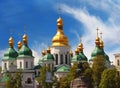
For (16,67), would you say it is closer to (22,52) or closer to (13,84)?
(22,52)

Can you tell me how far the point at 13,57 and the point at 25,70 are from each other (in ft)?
15.1

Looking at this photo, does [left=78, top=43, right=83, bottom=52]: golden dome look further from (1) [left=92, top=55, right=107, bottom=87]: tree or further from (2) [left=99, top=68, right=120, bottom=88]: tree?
(2) [left=99, top=68, right=120, bottom=88]: tree

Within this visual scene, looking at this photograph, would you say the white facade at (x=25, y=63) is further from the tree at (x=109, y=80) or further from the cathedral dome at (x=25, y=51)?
the tree at (x=109, y=80)

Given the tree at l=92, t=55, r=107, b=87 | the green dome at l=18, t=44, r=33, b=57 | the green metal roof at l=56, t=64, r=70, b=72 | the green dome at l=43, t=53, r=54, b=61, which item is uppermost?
the green dome at l=18, t=44, r=33, b=57

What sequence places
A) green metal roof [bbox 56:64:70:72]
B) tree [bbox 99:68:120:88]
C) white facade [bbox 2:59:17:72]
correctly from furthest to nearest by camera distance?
white facade [bbox 2:59:17:72] < green metal roof [bbox 56:64:70:72] < tree [bbox 99:68:120:88]

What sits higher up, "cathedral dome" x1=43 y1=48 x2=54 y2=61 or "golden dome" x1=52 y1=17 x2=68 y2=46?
"golden dome" x1=52 y1=17 x2=68 y2=46

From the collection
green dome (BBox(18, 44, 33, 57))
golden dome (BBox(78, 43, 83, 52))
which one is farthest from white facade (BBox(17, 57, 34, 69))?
golden dome (BBox(78, 43, 83, 52))

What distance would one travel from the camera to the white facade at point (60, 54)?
88.6 meters

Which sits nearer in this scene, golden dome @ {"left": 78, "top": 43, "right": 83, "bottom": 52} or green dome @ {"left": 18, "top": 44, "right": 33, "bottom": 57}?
green dome @ {"left": 18, "top": 44, "right": 33, "bottom": 57}

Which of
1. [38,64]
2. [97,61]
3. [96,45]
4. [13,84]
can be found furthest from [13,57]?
[97,61]

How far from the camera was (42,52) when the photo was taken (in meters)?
93.3

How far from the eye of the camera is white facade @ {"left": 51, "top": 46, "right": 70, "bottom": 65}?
88.6m

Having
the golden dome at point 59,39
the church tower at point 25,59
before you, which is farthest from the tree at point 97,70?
the golden dome at point 59,39

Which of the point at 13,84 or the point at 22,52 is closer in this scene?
the point at 13,84
